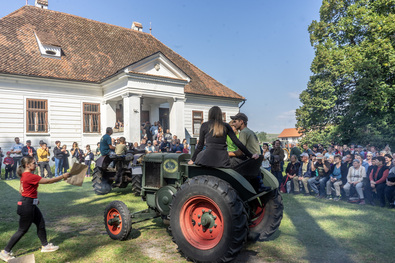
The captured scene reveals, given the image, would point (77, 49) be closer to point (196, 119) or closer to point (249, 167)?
point (196, 119)

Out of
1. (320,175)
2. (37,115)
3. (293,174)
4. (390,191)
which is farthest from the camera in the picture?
(37,115)

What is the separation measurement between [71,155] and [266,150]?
1158cm

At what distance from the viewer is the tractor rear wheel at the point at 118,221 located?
197 inches

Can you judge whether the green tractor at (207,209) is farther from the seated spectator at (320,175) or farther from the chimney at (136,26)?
the chimney at (136,26)

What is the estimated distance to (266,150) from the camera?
1262 centimetres

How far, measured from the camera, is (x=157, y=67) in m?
19.5

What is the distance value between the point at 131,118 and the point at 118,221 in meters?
13.6

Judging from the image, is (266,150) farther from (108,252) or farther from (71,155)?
(71,155)

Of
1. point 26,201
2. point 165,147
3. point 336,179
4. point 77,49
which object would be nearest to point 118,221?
point 26,201

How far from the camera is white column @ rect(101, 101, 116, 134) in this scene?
20719 mm

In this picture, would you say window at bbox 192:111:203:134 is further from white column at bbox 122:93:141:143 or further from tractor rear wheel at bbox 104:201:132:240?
tractor rear wheel at bbox 104:201:132:240

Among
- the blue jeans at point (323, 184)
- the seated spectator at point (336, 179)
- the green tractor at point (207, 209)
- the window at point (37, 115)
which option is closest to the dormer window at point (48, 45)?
the window at point (37, 115)

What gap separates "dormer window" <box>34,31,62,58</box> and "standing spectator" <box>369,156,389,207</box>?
756 inches

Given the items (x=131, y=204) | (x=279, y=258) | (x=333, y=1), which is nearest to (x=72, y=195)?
(x=131, y=204)
